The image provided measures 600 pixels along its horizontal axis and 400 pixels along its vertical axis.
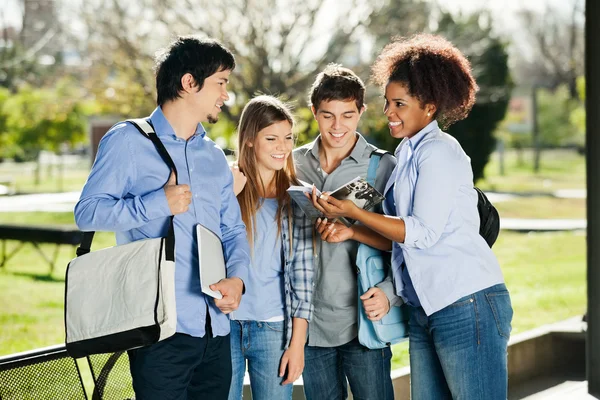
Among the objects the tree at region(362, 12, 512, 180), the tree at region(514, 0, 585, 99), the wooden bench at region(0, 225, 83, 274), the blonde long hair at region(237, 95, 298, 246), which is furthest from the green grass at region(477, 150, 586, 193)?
the blonde long hair at region(237, 95, 298, 246)

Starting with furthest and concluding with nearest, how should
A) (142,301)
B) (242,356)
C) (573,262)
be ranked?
(573,262)
(242,356)
(142,301)

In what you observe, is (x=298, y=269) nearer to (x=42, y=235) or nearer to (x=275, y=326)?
(x=275, y=326)

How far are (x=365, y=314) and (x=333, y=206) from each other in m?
0.53

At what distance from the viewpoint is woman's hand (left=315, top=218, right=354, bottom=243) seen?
9.36ft

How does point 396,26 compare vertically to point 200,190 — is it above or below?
above

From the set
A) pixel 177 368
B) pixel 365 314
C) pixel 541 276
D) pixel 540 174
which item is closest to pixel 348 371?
pixel 365 314

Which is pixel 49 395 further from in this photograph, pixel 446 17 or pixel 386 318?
pixel 446 17

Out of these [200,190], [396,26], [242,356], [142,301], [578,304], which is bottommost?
[578,304]

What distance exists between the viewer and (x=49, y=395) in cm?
321

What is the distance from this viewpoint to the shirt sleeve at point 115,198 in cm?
232

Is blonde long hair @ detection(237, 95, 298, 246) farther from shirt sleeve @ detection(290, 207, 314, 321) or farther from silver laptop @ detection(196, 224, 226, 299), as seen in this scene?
silver laptop @ detection(196, 224, 226, 299)

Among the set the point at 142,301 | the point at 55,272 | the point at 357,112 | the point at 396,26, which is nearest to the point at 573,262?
the point at 396,26

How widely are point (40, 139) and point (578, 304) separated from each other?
505 inches

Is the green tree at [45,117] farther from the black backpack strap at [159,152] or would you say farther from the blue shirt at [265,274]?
the black backpack strap at [159,152]
